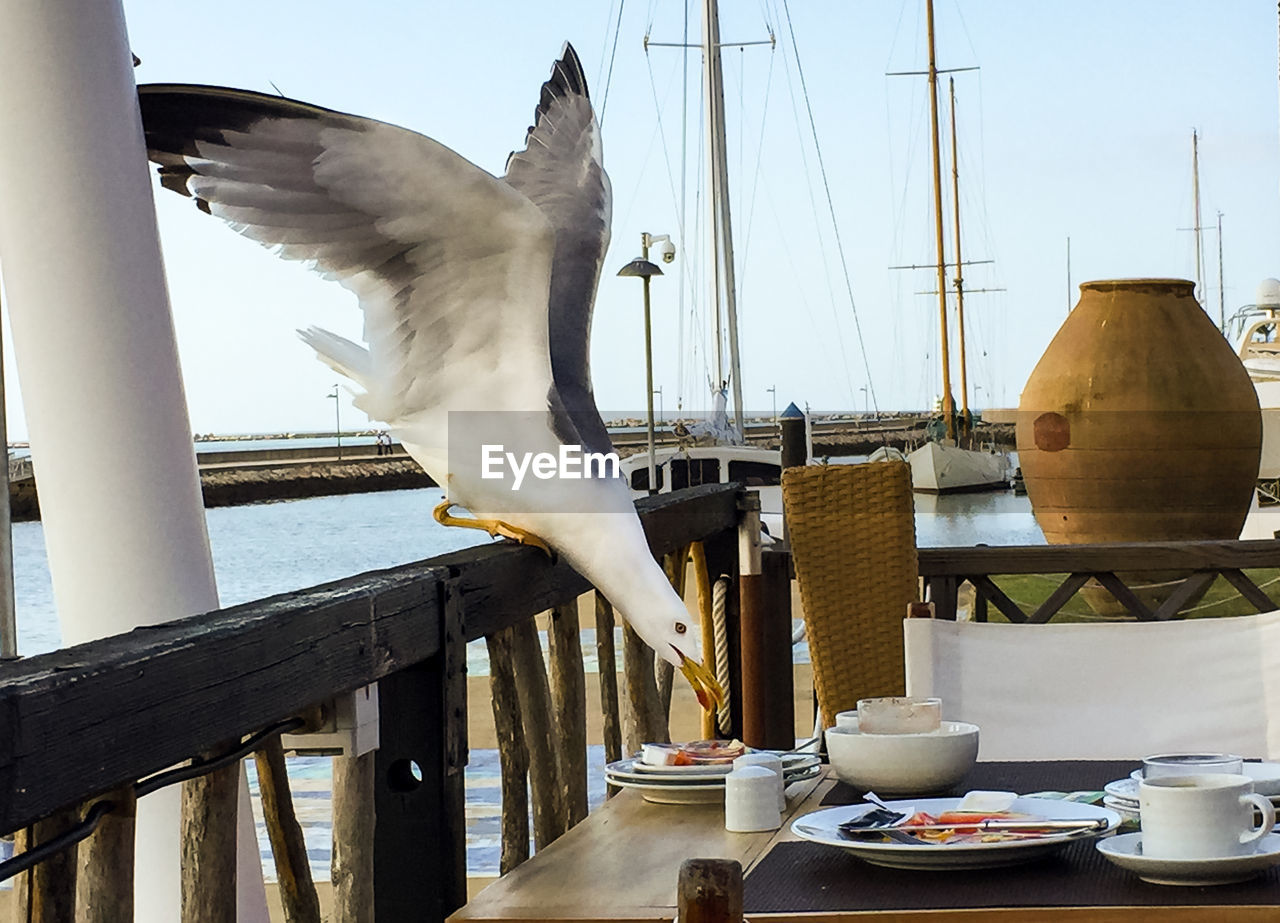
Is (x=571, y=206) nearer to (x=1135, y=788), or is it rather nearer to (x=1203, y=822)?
(x=1135, y=788)

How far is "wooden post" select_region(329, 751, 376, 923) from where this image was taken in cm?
138

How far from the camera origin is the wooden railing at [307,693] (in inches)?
33.0

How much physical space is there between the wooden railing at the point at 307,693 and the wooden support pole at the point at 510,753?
7 centimetres

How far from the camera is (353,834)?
4.55 ft

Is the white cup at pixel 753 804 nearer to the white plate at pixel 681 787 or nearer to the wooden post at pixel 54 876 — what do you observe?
the white plate at pixel 681 787

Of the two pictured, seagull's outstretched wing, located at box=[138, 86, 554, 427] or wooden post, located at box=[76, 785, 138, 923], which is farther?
seagull's outstretched wing, located at box=[138, 86, 554, 427]

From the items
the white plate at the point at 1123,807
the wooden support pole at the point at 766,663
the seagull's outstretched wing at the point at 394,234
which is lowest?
the wooden support pole at the point at 766,663

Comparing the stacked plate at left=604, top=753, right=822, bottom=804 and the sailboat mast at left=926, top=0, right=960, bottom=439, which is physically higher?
the sailboat mast at left=926, top=0, right=960, bottom=439

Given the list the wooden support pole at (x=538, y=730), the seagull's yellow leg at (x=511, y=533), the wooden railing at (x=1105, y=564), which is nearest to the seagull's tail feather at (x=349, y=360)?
the seagull's yellow leg at (x=511, y=533)

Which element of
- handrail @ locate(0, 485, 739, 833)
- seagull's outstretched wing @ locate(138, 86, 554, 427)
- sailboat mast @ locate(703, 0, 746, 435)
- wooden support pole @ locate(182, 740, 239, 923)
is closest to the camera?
handrail @ locate(0, 485, 739, 833)

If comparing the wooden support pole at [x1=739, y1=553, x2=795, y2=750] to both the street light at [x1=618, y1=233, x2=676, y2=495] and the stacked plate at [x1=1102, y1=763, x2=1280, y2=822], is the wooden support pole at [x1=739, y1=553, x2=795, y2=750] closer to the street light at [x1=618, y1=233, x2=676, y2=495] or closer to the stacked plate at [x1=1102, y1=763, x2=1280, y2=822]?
the stacked plate at [x1=1102, y1=763, x2=1280, y2=822]

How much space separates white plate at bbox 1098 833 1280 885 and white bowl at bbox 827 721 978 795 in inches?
11.8

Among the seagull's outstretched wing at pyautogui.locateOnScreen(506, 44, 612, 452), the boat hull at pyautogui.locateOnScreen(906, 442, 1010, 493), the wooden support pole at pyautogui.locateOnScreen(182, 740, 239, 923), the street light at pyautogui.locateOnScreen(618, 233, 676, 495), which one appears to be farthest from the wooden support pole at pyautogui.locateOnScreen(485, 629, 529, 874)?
the boat hull at pyautogui.locateOnScreen(906, 442, 1010, 493)

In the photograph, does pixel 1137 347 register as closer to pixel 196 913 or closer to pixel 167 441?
pixel 167 441
